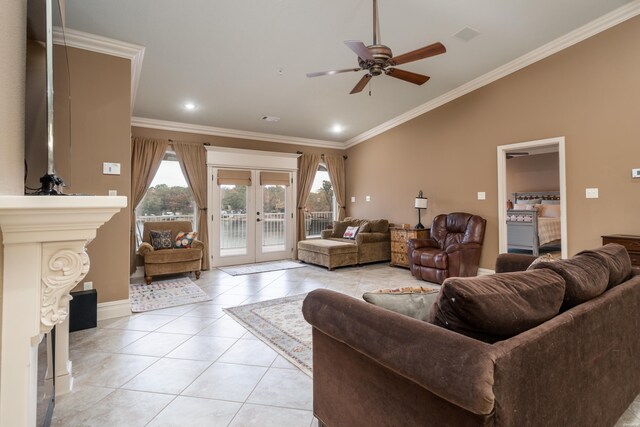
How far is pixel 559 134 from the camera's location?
4.05 meters

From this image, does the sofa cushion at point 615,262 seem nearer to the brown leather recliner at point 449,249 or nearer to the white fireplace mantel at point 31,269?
the white fireplace mantel at point 31,269

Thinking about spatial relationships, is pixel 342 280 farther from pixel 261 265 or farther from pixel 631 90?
pixel 631 90

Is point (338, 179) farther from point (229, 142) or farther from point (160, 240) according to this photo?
point (160, 240)

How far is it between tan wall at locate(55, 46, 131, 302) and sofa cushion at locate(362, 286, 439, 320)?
3.14m

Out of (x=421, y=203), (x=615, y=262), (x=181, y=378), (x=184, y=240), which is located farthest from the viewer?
(x=421, y=203)

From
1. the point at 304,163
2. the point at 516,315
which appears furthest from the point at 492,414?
the point at 304,163

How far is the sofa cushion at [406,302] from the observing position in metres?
1.37

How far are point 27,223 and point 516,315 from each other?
1.53 metres

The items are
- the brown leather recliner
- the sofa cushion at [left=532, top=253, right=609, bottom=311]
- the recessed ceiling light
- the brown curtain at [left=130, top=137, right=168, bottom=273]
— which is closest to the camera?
the sofa cushion at [left=532, top=253, right=609, bottom=311]

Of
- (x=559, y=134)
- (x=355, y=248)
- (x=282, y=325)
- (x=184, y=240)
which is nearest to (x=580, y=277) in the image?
(x=282, y=325)

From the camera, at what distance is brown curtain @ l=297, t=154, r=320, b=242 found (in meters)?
7.09

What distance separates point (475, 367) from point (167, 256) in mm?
4863

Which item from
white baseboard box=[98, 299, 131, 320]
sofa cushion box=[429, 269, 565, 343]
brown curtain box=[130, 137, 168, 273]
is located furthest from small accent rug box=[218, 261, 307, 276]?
sofa cushion box=[429, 269, 565, 343]

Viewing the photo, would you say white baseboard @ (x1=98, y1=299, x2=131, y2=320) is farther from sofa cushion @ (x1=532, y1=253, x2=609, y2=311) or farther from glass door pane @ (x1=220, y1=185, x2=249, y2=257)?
sofa cushion @ (x1=532, y1=253, x2=609, y2=311)
